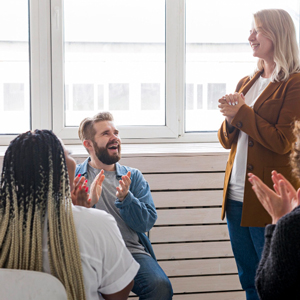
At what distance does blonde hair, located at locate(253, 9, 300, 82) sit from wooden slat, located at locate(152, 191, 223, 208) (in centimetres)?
84

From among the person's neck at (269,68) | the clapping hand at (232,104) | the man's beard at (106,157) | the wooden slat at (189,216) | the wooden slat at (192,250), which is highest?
the person's neck at (269,68)

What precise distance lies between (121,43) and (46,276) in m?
1.96

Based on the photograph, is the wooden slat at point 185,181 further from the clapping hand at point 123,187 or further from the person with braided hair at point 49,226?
the person with braided hair at point 49,226

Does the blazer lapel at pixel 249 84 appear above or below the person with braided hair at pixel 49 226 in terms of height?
above

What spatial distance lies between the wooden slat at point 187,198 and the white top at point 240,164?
1.65 ft

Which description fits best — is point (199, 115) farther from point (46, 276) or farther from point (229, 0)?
point (46, 276)

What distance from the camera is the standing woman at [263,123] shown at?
1.64 meters

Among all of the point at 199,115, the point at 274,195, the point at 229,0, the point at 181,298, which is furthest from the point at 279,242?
the point at 229,0

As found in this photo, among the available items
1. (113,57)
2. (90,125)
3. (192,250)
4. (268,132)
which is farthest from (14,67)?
(268,132)

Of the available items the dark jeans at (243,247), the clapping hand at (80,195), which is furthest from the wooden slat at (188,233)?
the clapping hand at (80,195)

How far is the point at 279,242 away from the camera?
3.16ft

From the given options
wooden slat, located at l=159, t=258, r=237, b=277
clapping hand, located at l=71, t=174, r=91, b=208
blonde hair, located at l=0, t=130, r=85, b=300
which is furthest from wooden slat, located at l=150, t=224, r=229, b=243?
blonde hair, located at l=0, t=130, r=85, b=300

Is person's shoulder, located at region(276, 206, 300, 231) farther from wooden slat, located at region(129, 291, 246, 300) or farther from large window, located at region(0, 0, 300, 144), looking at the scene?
large window, located at region(0, 0, 300, 144)

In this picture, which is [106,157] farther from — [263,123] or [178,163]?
[263,123]
